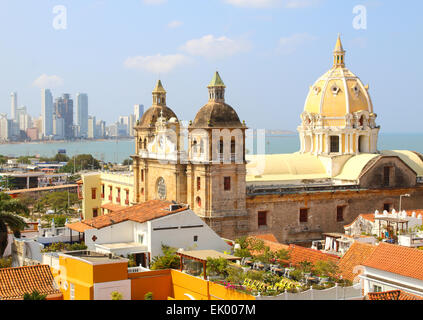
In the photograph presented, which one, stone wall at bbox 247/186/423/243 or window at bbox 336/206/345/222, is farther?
window at bbox 336/206/345/222

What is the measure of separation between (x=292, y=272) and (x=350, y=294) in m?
2.37

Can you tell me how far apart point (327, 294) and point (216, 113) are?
65.0 feet

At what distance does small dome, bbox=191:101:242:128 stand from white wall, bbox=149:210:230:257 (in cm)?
1086

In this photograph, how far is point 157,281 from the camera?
81.8 feet

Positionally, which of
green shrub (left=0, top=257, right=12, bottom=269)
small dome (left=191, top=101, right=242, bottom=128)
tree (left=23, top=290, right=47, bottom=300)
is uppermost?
small dome (left=191, top=101, right=242, bottom=128)

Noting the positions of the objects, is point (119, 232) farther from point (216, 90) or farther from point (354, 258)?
point (216, 90)

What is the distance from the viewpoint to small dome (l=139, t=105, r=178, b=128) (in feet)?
165

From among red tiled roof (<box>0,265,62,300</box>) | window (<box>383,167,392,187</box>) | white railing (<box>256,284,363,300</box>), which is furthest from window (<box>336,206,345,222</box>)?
red tiled roof (<box>0,265,62,300</box>)

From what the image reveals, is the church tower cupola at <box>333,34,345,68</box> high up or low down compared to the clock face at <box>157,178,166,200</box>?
up

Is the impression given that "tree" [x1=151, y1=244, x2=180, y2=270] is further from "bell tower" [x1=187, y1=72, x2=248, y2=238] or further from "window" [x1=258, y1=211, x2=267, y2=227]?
"window" [x1=258, y1=211, x2=267, y2=227]

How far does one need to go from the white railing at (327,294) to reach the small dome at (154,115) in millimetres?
28132

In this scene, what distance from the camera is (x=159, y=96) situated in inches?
2007

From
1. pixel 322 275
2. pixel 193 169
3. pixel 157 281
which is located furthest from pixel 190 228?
pixel 193 169

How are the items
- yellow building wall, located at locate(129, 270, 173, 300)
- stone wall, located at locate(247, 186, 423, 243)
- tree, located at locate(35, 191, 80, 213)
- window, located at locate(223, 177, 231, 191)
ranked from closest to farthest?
1. yellow building wall, located at locate(129, 270, 173, 300)
2. window, located at locate(223, 177, 231, 191)
3. stone wall, located at locate(247, 186, 423, 243)
4. tree, located at locate(35, 191, 80, 213)
